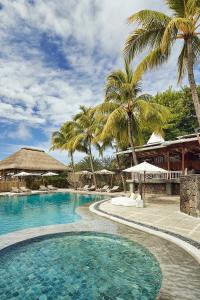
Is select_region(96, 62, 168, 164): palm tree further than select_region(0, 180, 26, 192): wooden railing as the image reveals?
No

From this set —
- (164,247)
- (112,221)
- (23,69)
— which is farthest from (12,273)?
(23,69)

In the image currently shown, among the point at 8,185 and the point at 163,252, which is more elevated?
the point at 8,185

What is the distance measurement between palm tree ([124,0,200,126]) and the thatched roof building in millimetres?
24788

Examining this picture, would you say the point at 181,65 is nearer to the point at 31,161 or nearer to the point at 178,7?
the point at 178,7

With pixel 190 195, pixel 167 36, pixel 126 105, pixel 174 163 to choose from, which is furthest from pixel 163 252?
pixel 174 163

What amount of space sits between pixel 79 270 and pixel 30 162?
30740mm

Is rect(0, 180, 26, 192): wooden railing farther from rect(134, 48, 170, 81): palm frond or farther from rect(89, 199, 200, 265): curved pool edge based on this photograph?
rect(134, 48, 170, 81): palm frond

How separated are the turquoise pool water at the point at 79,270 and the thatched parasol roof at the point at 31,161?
86.6 feet

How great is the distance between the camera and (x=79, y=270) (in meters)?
5.32

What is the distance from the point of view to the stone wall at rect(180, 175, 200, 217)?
9.61 metres

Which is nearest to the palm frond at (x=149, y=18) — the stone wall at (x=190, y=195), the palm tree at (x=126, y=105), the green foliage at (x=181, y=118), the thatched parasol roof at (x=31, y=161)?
the palm tree at (x=126, y=105)

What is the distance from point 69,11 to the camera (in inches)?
413

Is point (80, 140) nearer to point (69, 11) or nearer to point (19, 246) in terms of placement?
point (69, 11)

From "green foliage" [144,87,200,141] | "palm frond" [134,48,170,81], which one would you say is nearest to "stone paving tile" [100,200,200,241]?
"palm frond" [134,48,170,81]
